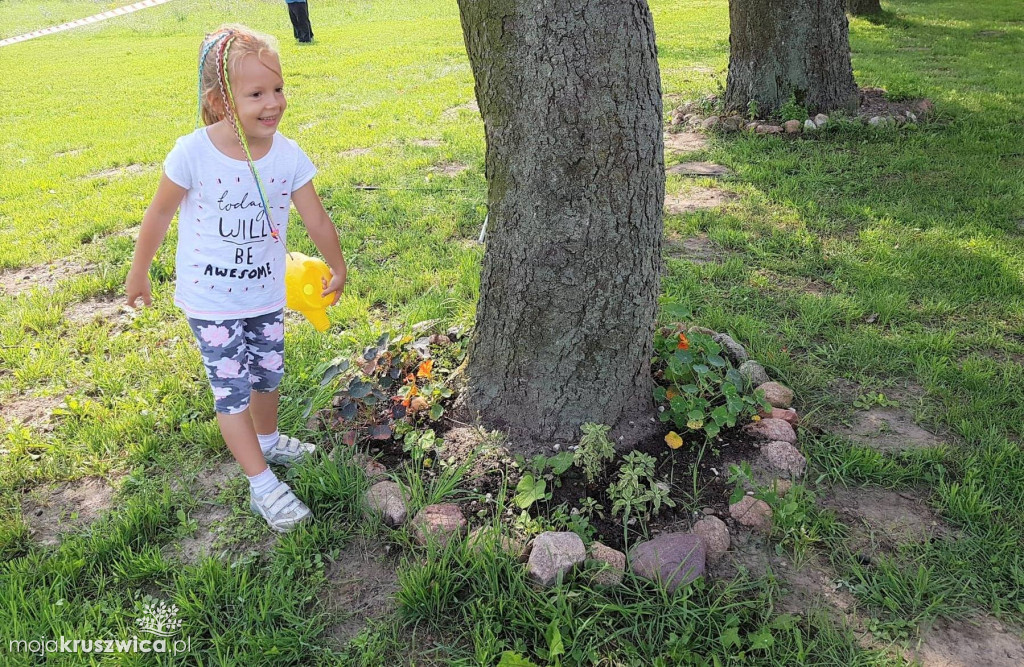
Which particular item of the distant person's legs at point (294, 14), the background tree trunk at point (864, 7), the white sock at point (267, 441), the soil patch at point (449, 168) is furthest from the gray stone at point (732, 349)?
the distant person's legs at point (294, 14)

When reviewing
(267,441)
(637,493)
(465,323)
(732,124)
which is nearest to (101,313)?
(267,441)

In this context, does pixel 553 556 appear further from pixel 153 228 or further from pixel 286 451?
pixel 153 228

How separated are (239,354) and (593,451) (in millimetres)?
1241

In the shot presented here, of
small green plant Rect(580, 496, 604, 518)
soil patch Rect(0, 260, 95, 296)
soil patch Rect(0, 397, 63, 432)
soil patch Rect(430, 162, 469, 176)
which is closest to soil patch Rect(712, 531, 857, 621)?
small green plant Rect(580, 496, 604, 518)

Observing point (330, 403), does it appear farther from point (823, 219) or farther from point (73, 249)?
point (823, 219)

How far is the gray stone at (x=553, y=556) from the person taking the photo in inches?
77.9

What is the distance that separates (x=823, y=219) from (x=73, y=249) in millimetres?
4981

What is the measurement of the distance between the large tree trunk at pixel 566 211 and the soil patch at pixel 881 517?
764 millimetres

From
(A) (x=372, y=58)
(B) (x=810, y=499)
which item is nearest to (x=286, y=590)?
(B) (x=810, y=499)

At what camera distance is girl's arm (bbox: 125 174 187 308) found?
1997mm

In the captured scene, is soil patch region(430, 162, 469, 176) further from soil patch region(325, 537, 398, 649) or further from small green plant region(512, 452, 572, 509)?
soil patch region(325, 537, 398, 649)

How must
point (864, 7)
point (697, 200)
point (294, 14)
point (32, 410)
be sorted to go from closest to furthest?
point (32, 410) < point (697, 200) < point (864, 7) < point (294, 14)

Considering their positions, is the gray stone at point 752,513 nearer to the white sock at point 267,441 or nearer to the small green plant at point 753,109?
the white sock at point 267,441

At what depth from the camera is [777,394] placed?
2.72 metres
